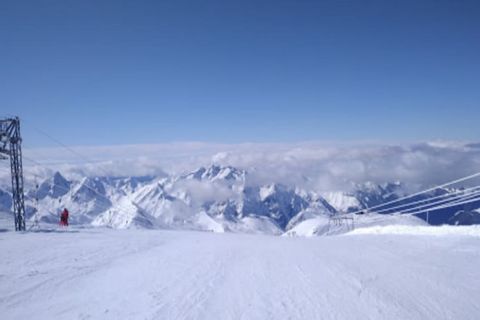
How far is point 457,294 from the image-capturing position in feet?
25.5

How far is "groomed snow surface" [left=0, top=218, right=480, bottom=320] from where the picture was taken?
6.82 metres

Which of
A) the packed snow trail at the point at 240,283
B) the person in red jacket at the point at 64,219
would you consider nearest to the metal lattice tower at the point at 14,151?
the person in red jacket at the point at 64,219

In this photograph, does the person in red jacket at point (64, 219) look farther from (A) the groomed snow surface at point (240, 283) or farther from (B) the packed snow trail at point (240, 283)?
(A) the groomed snow surface at point (240, 283)

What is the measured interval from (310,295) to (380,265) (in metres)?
4.09

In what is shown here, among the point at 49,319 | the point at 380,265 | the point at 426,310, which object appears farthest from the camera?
the point at 380,265

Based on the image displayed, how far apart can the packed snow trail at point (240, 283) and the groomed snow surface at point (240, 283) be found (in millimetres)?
25

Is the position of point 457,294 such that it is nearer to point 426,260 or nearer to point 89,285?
point 426,260

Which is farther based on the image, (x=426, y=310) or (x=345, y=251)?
(x=345, y=251)

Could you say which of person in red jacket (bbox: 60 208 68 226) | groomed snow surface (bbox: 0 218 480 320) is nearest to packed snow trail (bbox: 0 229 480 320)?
groomed snow surface (bbox: 0 218 480 320)

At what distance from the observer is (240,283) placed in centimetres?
874

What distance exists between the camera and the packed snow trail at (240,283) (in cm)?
682

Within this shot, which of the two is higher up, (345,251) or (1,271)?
(1,271)

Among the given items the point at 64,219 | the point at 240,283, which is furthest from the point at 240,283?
the point at 64,219

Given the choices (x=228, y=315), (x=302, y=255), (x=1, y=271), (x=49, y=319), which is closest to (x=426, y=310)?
(x=228, y=315)
